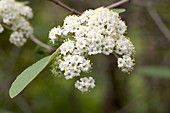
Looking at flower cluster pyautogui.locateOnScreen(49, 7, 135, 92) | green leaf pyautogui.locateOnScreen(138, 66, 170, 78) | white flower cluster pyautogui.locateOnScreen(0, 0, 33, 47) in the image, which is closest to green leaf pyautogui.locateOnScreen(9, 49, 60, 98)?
flower cluster pyautogui.locateOnScreen(49, 7, 135, 92)

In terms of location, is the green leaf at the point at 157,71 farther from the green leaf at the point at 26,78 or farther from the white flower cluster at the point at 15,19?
the green leaf at the point at 26,78

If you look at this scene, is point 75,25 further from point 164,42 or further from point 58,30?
point 164,42

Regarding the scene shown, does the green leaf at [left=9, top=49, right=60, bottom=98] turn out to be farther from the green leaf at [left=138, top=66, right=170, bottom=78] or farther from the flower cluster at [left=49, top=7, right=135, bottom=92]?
the green leaf at [left=138, top=66, right=170, bottom=78]

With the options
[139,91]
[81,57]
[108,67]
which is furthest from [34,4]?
[139,91]

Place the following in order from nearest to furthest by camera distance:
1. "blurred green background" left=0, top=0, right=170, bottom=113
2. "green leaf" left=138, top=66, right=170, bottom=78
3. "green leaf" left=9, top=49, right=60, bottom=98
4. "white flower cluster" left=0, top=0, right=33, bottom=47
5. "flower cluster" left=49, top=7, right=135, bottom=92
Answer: "green leaf" left=9, top=49, right=60, bottom=98, "flower cluster" left=49, top=7, right=135, bottom=92, "white flower cluster" left=0, top=0, right=33, bottom=47, "green leaf" left=138, top=66, right=170, bottom=78, "blurred green background" left=0, top=0, right=170, bottom=113

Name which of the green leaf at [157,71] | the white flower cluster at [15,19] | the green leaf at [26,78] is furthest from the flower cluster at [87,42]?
the green leaf at [157,71]

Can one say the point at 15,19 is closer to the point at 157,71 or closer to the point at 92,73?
the point at 157,71

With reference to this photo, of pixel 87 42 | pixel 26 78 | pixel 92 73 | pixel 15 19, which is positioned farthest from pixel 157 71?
pixel 26 78
